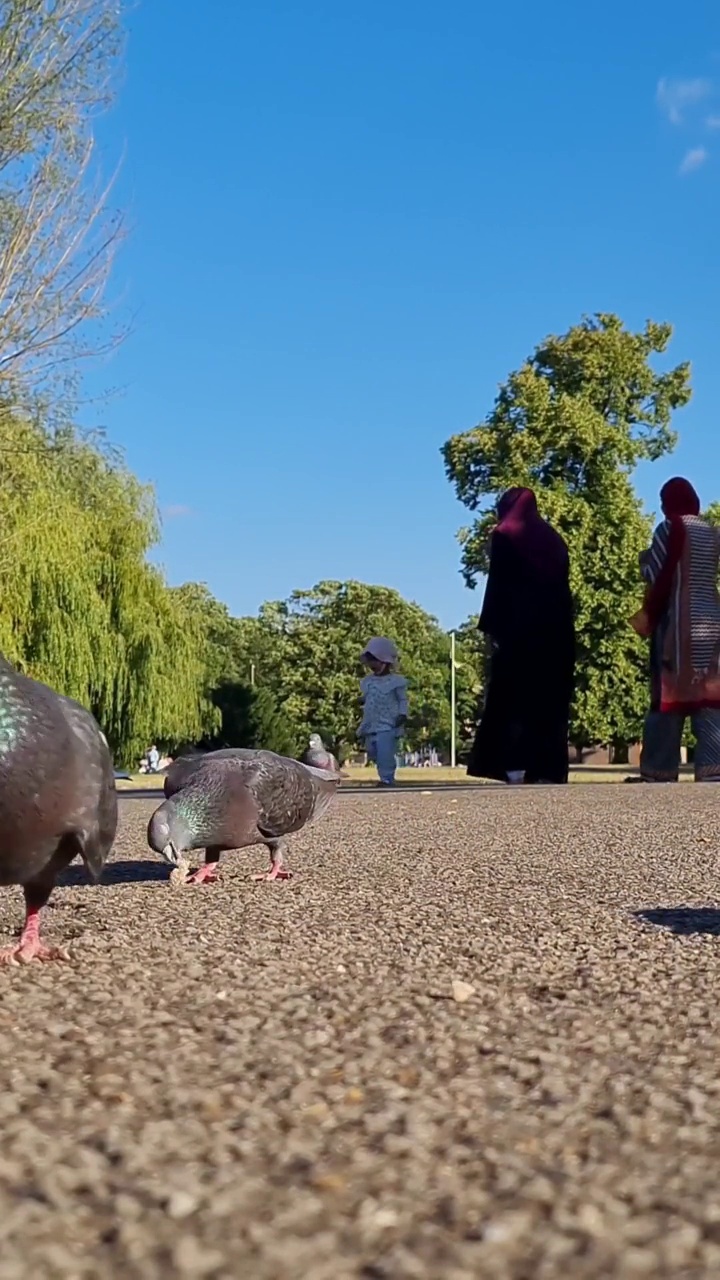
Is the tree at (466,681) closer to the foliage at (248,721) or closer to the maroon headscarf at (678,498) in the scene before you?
the foliage at (248,721)

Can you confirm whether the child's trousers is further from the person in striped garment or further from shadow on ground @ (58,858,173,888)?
shadow on ground @ (58,858,173,888)

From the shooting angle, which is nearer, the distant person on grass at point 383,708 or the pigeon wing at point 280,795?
the pigeon wing at point 280,795

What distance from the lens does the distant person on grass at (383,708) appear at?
17.5 metres

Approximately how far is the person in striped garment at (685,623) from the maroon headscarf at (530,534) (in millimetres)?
973

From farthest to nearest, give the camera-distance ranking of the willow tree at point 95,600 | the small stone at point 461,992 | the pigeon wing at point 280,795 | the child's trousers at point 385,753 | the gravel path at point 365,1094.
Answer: the willow tree at point 95,600
the child's trousers at point 385,753
the pigeon wing at point 280,795
the small stone at point 461,992
the gravel path at point 365,1094

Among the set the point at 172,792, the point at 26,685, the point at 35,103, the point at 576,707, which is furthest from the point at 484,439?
the point at 26,685

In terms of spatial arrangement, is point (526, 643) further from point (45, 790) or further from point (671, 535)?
point (45, 790)

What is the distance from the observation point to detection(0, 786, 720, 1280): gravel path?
167 cm

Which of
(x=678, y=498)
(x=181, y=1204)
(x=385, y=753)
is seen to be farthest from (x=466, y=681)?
(x=181, y=1204)

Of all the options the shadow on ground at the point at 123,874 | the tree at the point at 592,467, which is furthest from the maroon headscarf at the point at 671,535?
the tree at the point at 592,467

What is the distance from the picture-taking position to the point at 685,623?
13578 mm

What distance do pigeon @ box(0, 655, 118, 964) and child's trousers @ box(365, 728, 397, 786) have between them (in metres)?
14.0

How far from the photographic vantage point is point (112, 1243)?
1.67 meters

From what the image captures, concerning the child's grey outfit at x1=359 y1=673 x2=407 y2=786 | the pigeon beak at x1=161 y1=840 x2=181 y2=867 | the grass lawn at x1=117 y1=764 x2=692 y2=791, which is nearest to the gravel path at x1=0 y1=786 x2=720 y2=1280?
the pigeon beak at x1=161 y1=840 x2=181 y2=867
